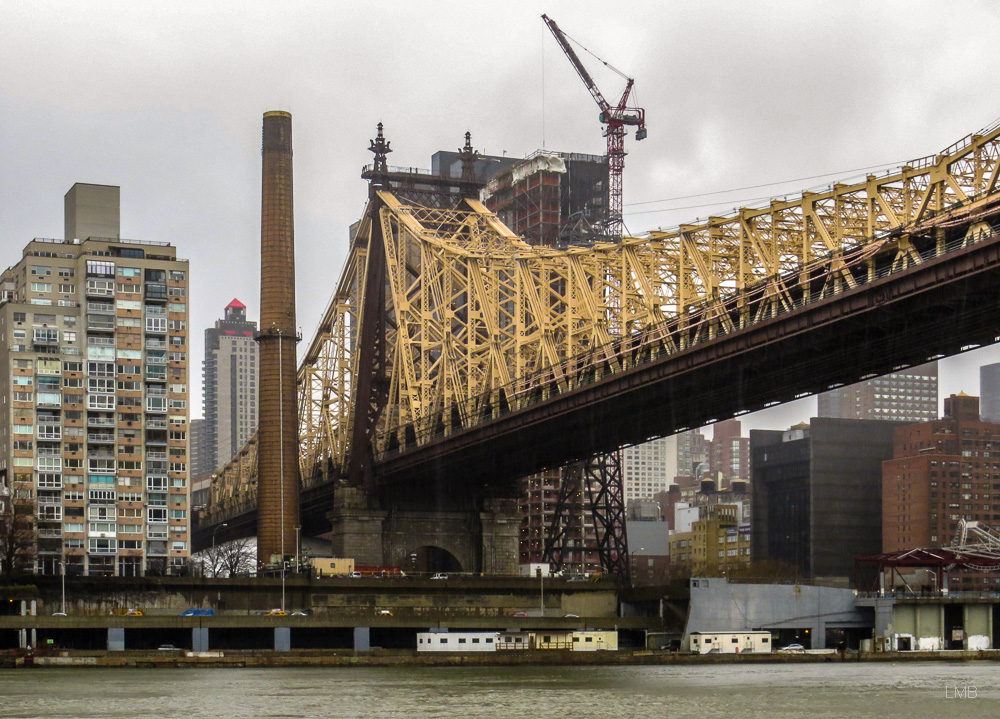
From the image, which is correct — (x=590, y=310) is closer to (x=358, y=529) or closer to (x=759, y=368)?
(x=759, y=368)

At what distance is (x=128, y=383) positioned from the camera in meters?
136

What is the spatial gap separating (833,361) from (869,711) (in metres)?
26.3

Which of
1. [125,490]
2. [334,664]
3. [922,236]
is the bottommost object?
[334,664]

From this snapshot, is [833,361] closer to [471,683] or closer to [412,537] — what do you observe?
[471,683]

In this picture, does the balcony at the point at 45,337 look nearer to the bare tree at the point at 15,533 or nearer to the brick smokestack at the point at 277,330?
the bare tree at the point at 15,533

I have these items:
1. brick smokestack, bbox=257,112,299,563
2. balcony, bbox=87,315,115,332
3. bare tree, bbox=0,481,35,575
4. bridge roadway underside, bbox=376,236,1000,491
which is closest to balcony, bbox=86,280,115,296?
balcony, bbox=87,315,115,332

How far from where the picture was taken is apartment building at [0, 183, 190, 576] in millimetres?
132250

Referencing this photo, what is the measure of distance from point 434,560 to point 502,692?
211ft

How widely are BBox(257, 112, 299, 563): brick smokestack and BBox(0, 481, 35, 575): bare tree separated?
15.6 meters

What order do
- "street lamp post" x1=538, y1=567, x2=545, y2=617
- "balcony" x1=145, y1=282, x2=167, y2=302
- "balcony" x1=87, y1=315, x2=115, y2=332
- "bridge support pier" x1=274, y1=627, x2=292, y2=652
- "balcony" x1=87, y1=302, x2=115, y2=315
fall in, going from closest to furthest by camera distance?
"bridge support pier" x1=274, y1=627, x2=292, y2=652, "street lamp post" x1=538, y1=567, x2=545, y2=617, "balcony" x1=87, y1=315, x2=115, y2=332, "balcony" x1=87, y1=302, x2=115, y2=315, "balcony" x1=145, y1=282, x2=167, y2=302

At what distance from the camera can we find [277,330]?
127875 millimetres

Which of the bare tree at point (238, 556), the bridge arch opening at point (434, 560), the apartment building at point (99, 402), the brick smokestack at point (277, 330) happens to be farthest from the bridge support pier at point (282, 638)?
the bare tree at point (238, 556)

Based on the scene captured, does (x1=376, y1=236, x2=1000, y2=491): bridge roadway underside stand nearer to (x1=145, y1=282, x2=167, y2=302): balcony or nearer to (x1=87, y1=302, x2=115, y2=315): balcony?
(x1=145, y1=282, x2=167, y2=302): balcony

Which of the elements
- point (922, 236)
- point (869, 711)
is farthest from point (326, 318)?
point (869, 711)
